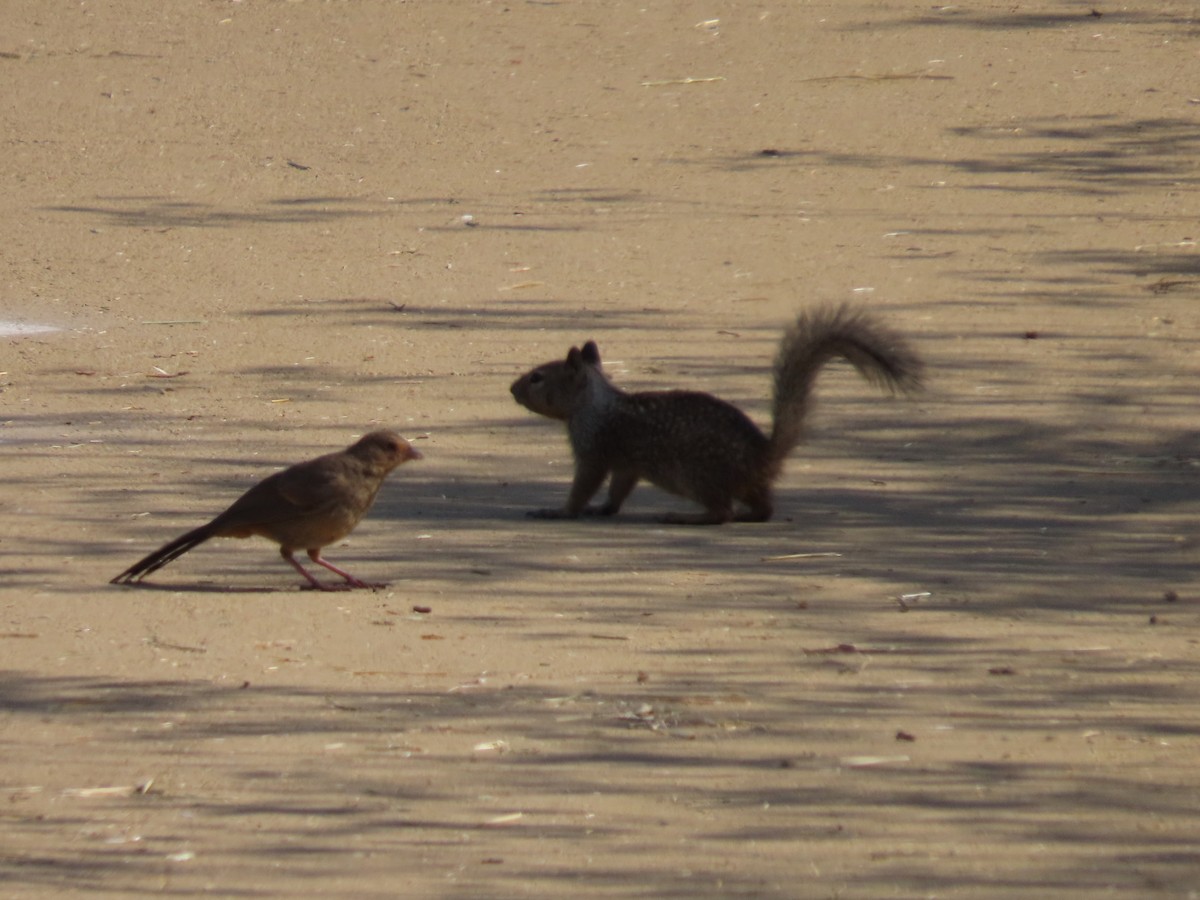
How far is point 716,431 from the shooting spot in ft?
28.4

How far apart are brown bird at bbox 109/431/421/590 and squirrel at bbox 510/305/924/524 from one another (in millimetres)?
1588

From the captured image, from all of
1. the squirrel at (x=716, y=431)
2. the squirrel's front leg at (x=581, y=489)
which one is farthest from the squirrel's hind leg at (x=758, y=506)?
the squirrel's front leg at (x=581, y=489)

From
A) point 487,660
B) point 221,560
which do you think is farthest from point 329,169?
point 487,660

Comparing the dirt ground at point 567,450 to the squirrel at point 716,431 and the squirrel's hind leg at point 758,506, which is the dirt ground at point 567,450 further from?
the squirrel at point 716,431

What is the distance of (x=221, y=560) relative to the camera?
791 centimetres

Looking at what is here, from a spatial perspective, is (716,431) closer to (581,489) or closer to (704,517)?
(704,517)

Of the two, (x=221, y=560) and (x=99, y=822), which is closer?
(x=99, y=822)

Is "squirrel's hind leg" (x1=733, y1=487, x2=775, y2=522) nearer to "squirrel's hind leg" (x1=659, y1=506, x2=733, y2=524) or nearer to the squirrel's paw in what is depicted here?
"squirrel's hind leg" (x1=659, y1=506, x2=733, y2=524)

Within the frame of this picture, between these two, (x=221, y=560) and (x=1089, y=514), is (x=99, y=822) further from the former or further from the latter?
(x=1089, y=514)

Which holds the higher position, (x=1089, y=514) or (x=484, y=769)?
(x=484, y=769)

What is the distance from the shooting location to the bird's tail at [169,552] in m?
7.05

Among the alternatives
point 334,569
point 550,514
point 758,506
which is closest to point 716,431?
point 758,506

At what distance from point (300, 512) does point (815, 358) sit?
8.57 feet

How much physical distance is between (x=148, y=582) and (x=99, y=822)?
2438mm
